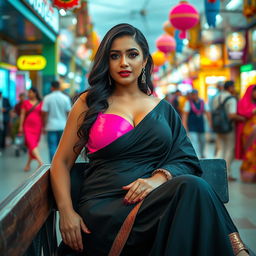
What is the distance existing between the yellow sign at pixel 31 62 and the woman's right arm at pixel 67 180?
1135 cm

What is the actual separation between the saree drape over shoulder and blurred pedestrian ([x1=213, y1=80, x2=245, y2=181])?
14.9 feet

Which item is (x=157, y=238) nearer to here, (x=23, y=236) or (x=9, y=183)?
(x=23, y=236)

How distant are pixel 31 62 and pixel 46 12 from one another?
2.86m

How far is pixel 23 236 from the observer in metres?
1.48

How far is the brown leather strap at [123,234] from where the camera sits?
1802 millimetres

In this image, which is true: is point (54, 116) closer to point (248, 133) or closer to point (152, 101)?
point (248, 133)

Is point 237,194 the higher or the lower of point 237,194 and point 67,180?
the lower

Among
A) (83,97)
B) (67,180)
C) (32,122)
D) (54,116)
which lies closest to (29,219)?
(67,180)

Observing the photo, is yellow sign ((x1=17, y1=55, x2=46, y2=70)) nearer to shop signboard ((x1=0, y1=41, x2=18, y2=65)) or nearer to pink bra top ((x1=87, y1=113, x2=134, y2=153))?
shop signboard ((x1=0, y1=41, x2=18, y2=65))

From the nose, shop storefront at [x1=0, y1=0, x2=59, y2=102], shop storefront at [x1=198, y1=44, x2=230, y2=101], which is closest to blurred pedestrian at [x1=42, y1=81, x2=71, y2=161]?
shop storefront at [x1=0, y1=0, x2=59, y2=102]

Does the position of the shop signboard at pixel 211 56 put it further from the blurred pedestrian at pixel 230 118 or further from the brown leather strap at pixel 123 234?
the brown leather strap at pixel 123 234

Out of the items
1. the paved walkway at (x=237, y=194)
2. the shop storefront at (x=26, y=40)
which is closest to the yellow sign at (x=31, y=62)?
the shop storefront at (x=26, y=40)

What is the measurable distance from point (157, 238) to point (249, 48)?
15.1 meters

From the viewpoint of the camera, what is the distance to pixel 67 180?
6.88 feet
